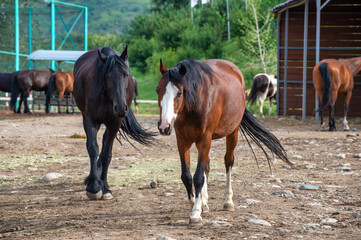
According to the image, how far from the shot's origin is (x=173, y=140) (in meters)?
11.2

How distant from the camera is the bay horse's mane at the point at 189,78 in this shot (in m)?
4.17

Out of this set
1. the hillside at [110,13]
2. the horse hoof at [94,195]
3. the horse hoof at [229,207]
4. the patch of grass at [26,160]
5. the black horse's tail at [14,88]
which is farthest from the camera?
the hillside at [110,13]

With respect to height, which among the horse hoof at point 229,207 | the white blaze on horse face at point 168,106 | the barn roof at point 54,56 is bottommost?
the horse hoof at point 229,207

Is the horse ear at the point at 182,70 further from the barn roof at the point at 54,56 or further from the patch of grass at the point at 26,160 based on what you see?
the barn roof at the point at 54,56

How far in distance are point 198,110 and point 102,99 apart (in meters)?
1.77

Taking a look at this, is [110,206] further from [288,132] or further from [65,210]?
[288,132]

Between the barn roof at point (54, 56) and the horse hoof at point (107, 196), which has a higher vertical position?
the barn roof at point (54, 56)

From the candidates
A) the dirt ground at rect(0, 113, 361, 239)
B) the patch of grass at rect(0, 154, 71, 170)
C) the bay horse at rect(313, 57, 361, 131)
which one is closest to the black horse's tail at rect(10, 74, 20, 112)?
the dirt ground at rect(0, 113, 361, 239)

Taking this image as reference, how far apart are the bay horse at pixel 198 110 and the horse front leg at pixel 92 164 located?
48.8 inches

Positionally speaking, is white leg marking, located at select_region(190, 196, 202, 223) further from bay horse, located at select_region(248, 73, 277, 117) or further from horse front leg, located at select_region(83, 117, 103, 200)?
bay horse, located at select_region(248, 73, 277, 117)

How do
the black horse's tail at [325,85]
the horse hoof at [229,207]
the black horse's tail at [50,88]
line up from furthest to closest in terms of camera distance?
the black horse's tail at [50,88] → the black horse's tail at [325,85] → the horse hoof at [229,207]

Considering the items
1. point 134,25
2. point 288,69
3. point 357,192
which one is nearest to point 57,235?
point 357,192

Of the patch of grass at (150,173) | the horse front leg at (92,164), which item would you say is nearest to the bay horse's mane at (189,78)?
the horse front leg at (92,164)

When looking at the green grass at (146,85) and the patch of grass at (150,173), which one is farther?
the green grass at (146,85)
